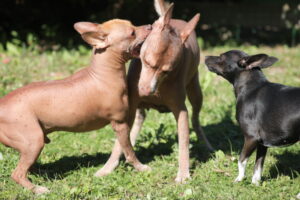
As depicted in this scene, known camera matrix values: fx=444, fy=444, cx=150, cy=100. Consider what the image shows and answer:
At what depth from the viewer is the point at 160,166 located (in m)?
5.48

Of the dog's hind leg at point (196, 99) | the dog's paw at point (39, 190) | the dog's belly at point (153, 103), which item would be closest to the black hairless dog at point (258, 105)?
the dog's belly at point (153, 103)

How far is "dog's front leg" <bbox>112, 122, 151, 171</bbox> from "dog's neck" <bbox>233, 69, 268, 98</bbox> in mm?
1346

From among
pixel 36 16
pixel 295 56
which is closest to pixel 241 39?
pixel 295 56

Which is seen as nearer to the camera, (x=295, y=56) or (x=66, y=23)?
(x=295, y=56)

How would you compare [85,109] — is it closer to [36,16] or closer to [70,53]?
[70,53]

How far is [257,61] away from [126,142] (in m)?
1.72

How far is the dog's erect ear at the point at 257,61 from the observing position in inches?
188

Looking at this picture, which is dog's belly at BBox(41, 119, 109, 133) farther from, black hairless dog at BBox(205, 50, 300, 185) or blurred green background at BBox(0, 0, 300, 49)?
A: blurred green background at BBox(0, 0, 300, 49)

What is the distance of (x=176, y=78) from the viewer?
16.0 ft

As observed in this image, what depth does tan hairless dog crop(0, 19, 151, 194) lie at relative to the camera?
4508 mm

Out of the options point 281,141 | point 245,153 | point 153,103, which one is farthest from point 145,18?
point 281,141

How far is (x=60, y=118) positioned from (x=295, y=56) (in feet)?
26.1

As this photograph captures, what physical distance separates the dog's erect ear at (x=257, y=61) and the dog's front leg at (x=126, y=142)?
1.50 metres

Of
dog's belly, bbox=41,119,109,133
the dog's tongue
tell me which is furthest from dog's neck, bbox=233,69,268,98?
dog's belly, bbox=41,119,109,133
